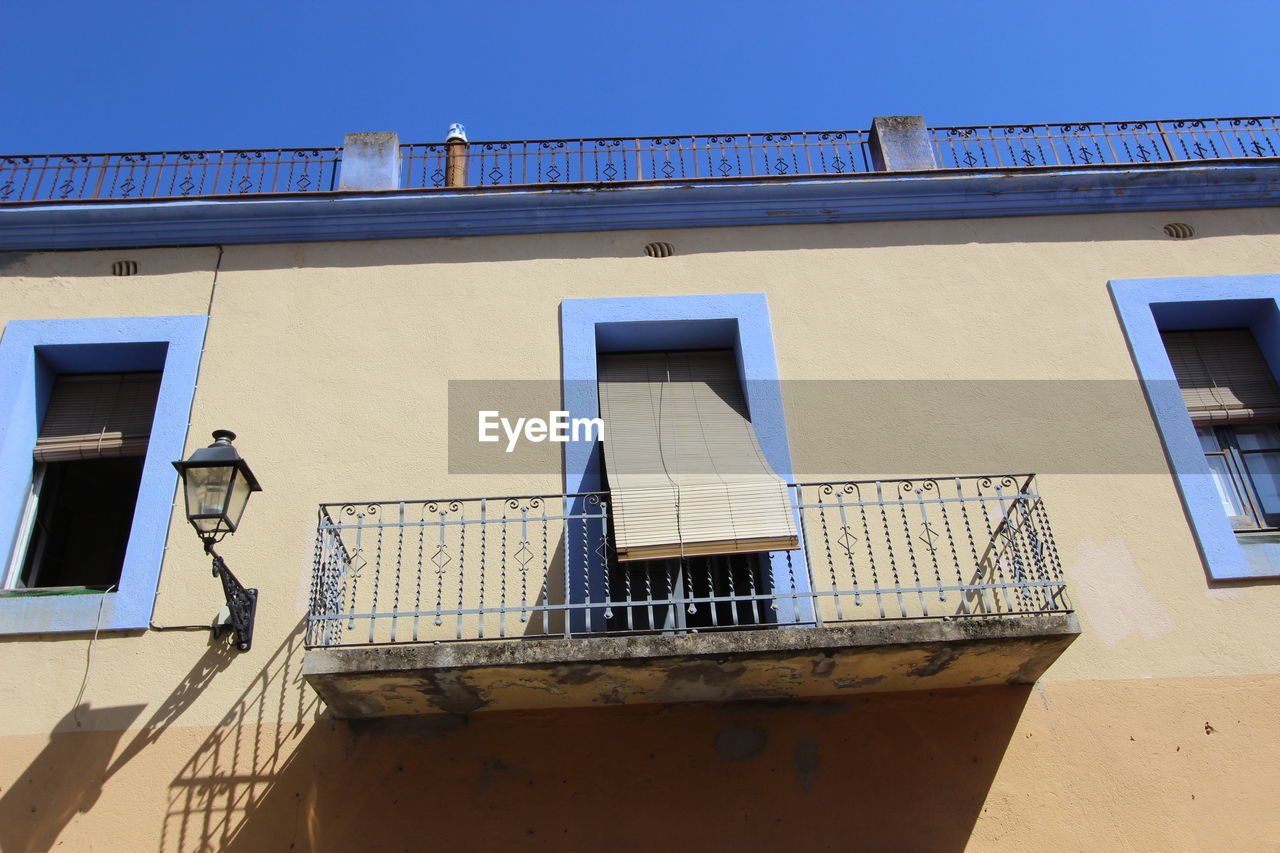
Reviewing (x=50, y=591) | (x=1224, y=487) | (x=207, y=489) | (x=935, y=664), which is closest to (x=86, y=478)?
(x=50, y=591)

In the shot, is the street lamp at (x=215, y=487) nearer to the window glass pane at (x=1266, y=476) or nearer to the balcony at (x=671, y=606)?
the balcony at (x=671, y=606)

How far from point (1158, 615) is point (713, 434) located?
9.01 feet

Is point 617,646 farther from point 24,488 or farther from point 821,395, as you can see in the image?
point 24,488

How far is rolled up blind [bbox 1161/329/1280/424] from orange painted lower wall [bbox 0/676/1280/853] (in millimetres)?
1960

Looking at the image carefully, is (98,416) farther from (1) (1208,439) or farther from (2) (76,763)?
(1) (1208,439)

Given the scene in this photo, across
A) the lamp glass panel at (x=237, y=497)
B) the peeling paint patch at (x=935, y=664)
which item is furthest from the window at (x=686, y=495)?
the lamp glass panel at (x=237, y=497)

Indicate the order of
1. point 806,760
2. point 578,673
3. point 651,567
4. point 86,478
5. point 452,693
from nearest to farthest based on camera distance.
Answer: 1. point 578,673
2. point 452,693
3. point 806,760
4. point 651,567
5. point 86,478

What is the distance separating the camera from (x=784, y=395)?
21.3 feet

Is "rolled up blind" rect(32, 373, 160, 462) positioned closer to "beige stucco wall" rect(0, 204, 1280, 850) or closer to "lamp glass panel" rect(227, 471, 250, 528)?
"beige stucco wall" rect(0, 204, 1280, 850)

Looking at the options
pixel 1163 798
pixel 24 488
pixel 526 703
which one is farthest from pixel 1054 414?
pixel 24 488

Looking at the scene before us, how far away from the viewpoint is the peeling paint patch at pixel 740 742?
5281 mm

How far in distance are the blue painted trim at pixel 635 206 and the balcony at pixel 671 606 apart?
2302 millimetres

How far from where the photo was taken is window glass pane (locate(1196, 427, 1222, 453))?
6.54m

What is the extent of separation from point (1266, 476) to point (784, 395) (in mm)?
3112
